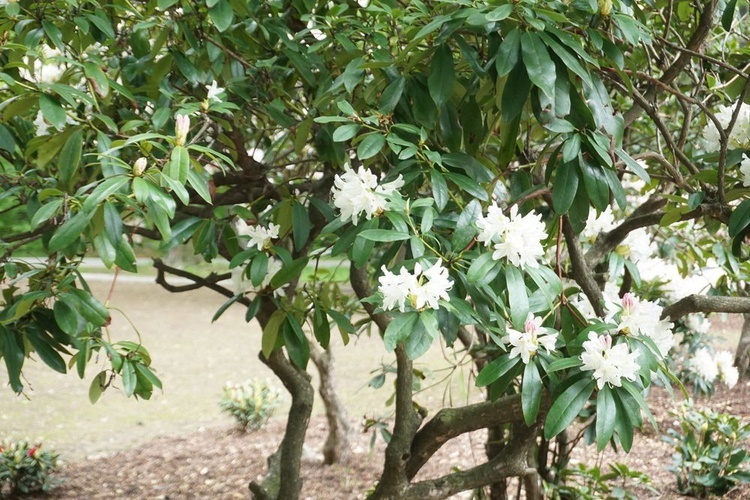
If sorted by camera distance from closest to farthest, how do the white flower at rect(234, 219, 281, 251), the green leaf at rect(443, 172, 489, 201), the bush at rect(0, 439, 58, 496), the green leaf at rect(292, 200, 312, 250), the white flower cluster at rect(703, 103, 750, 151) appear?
the green leaf at rect(443, 172, 489, 201)
the white flower cluster at rect(703, 103, 750, 151)
the white flower at rect(234, 219, 281, 251)
the green leaf at rect(292, 200, 312, 250)
the bush at rect(0, 439, 58, 496)

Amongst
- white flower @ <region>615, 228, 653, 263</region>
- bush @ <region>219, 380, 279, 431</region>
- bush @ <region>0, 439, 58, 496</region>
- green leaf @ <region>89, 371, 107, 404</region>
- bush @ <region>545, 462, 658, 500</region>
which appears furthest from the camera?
bush @ <region>219, 380, 279, 431</region>

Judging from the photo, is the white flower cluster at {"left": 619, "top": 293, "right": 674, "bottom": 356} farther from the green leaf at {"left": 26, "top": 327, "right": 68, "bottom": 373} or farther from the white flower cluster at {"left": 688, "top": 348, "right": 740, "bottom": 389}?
the white flower cluster at {"left": 688, "top": 348, "right": 740, "bottom": 389}

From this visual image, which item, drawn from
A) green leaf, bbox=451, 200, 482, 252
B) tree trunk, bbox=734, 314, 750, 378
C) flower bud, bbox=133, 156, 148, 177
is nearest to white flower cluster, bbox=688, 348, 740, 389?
tree trunk, bbox=734, 314, 750, 378

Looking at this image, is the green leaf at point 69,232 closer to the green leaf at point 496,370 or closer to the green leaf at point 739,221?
the green leaf at point 496,370

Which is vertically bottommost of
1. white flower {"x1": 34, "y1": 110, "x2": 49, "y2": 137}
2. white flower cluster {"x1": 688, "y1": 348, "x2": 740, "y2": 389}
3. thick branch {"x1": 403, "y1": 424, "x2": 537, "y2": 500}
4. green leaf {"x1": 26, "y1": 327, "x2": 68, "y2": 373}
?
thick branch {"x1": 403, "y1": 424, "x2": 537, "y2": 500}

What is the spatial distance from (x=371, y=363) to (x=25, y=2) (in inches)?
176

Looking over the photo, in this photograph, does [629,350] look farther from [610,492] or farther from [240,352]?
[240,352]

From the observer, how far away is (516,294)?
1123mm

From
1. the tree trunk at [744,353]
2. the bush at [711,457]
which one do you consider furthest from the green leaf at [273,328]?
the tree trunk at [744,353]

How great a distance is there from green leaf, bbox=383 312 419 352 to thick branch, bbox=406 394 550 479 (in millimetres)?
539

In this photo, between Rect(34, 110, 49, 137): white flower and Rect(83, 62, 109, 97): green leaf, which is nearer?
Rect(83, 62, 109, 97): green leaf

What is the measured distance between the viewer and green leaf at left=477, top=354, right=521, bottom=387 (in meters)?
1.18

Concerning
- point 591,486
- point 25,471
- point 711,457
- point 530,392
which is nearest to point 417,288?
point 530,392

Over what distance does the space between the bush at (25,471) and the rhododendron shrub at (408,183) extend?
1716mm
